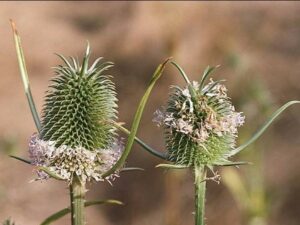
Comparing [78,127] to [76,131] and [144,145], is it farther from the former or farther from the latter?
[144,145]

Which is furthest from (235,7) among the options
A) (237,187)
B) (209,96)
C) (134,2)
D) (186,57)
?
(209,96)

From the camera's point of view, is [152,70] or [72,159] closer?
[72,159]

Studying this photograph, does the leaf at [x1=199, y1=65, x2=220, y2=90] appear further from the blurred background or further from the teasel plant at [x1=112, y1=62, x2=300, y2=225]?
the blurred background

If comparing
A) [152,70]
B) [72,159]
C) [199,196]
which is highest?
[152,70]

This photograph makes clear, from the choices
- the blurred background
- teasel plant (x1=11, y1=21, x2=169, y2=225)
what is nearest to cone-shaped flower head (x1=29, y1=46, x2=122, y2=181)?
teasel plant (x1=11, y1=21, x2=169, y2=225)

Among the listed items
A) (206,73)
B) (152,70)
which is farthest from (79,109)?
(152,70)

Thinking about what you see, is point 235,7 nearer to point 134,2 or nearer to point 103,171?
point 134,2
